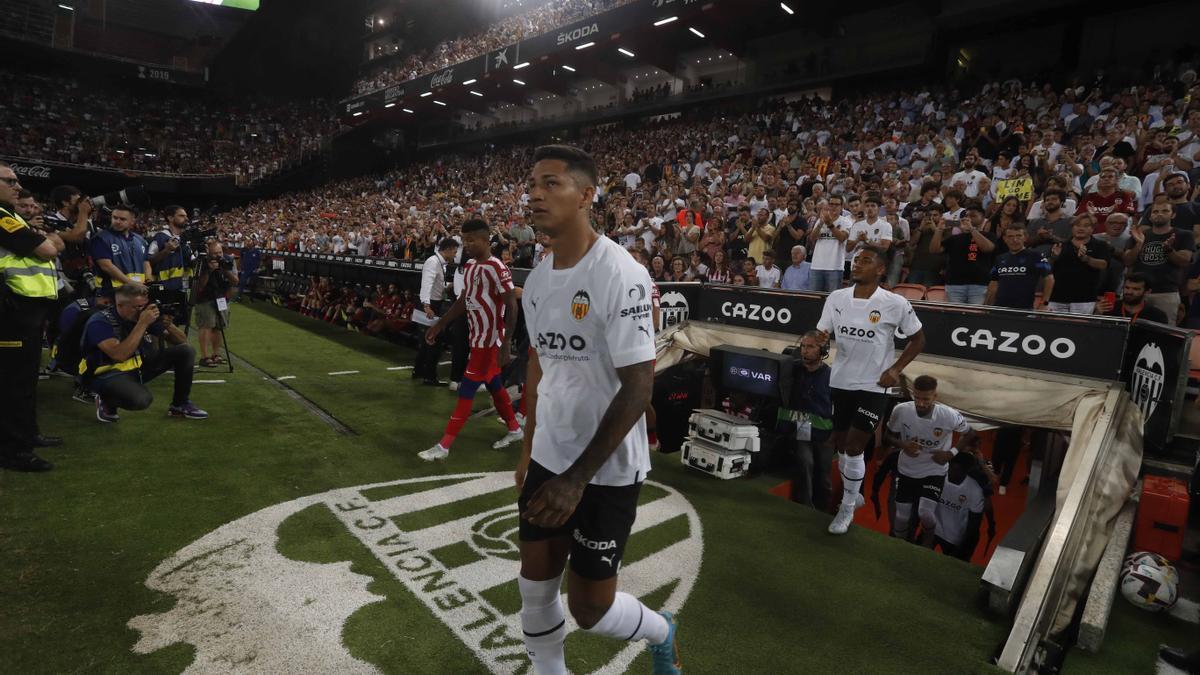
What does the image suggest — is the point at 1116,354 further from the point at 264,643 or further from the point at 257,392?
the point at 257,392

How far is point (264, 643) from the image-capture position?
2.64m

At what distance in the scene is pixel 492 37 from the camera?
31.5m

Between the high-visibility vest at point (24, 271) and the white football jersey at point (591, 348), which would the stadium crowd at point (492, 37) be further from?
the white football jersey at point (591, 348)

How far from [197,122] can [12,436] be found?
162 feet

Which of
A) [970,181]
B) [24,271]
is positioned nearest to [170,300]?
[24,271]

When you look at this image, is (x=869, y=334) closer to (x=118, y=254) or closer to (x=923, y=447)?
(x=923, y=447)

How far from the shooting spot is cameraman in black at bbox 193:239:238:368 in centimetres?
812

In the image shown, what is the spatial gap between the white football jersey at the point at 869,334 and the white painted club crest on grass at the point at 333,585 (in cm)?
166

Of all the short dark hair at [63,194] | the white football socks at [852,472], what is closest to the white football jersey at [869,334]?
the white football socks at [852,472]

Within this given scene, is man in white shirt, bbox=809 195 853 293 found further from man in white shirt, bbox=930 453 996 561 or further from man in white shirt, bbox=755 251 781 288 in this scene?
man in white shirt, bbox=930 453 996 561

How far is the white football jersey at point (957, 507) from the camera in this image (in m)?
5.60

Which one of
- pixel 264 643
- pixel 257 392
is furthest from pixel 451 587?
pixel 257 392

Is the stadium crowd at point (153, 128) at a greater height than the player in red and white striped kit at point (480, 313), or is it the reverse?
the stadium crowd at point (153, 128)

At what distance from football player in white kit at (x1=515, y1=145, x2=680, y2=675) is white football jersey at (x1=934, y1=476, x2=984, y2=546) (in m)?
4.94
